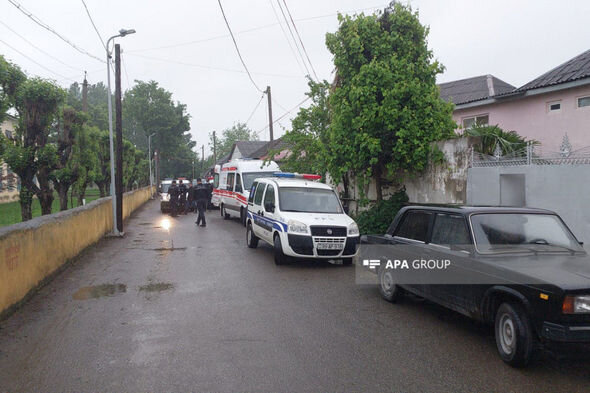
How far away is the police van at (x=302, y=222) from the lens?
396 inches

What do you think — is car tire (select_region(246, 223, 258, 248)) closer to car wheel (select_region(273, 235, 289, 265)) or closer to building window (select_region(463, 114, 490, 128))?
car wheel (select_region(273, 235, 289, 265))

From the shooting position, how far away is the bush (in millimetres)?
14688

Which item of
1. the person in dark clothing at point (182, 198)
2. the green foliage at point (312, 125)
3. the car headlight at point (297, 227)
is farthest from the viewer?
the person in dark clothing at point (182, 198)

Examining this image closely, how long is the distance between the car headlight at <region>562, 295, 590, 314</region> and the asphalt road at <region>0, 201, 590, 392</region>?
0.68 meters

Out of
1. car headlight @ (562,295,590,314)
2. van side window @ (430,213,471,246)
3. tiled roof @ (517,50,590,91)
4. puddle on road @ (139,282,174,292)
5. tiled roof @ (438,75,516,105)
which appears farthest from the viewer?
tiled roof @ (438,75,516,105)

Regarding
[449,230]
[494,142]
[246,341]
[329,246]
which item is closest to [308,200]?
[329,246]

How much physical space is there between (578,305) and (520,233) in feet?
4.96

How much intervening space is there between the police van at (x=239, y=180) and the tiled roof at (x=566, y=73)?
34.1 feet

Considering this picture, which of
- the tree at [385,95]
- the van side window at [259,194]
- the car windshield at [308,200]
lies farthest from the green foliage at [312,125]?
the car windshield at [308,200]

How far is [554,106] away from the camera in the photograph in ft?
50.5

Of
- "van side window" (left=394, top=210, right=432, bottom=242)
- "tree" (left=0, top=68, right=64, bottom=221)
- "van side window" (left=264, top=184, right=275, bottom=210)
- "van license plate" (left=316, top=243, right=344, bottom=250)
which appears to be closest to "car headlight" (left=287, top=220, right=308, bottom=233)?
"van license plate" (left=316, top=243, right=344, bottom=250)

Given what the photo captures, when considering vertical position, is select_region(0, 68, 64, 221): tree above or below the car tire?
above

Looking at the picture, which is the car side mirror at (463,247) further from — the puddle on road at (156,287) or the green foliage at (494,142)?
the green foliage at (494,142)

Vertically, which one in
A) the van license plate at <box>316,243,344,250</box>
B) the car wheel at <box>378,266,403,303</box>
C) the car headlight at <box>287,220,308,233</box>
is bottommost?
the car wheel at <box>378,266,403,303</box>
